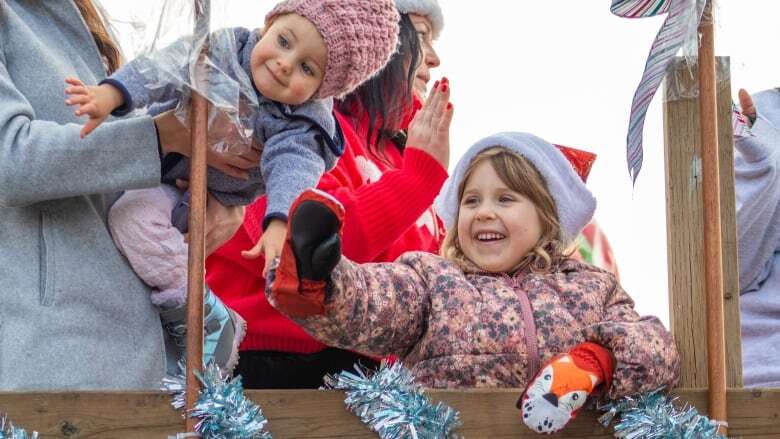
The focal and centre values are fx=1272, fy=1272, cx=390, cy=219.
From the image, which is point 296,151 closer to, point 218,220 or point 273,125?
point 273,125

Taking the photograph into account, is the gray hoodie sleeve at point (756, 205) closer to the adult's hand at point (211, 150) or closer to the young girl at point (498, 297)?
the young girl at point (498, 297)

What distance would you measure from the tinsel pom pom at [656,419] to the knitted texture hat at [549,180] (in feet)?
2.01

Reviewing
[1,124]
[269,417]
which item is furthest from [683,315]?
[1,124]

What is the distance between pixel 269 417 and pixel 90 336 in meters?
0.37

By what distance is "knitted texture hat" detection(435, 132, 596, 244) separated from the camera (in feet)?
9.09

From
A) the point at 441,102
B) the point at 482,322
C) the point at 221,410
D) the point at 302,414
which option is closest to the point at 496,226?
the point at 482,322

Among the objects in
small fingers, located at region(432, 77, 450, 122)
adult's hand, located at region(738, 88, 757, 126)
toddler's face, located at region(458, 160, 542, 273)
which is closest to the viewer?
toddler's face, located at region(458, 160, 542, 273)

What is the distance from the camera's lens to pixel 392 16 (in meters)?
2.72

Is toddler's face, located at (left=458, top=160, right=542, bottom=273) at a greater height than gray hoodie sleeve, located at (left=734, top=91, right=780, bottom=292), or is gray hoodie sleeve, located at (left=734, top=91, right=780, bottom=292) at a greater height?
toddler's face, located at (left=458, top=160, right=542, bottom=273)

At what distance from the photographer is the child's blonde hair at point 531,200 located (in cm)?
272

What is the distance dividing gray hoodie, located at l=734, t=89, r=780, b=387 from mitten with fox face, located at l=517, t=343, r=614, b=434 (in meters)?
1.24

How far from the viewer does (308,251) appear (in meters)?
1.99

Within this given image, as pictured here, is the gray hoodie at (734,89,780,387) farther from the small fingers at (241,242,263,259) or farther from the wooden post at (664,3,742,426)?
the small fingers at (241,242,263,259)

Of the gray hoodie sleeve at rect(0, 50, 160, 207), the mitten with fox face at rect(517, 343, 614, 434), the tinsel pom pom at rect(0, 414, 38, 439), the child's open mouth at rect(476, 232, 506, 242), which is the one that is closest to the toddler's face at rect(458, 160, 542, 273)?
the child's open mouth at rect(476, 232, 506, 242)
